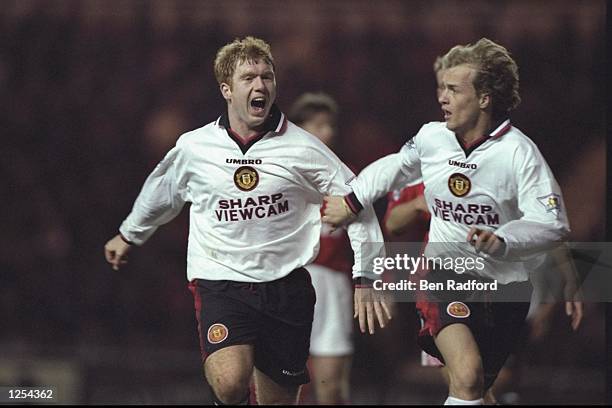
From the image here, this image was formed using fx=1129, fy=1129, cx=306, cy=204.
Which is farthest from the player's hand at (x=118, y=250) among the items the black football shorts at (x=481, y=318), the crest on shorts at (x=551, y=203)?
the crest on shorts at (x=551, y=203)

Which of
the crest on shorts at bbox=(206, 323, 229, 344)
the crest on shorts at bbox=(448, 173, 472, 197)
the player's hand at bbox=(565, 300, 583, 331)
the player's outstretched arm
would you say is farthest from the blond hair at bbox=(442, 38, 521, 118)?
the crest on shorts at bbox=(206, 323, 229, 344)

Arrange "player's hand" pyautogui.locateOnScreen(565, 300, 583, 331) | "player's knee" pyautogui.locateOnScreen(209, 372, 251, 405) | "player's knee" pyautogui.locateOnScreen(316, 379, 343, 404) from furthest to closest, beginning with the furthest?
"player's knee" pyautogui.locateOnScreen(316, 379, 343, 404) < "player's hand" pyautogui.locateOnScreen(565, 300, 583, 331) < "player's knee" pyautogui.locateOnScreen(209, 372, 251, 405)

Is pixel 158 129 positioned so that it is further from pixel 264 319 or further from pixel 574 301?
pixel 574 301

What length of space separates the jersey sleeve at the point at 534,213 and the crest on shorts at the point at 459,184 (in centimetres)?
18

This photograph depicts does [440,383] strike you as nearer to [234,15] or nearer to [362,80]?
[362,80]

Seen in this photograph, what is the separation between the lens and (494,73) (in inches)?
159

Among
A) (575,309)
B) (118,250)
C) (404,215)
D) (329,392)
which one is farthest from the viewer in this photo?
(329,392)

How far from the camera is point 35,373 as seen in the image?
5.50 meters

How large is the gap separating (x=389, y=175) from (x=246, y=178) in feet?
1.69

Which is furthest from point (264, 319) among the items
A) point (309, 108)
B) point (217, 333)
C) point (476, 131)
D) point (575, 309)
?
point (309, 108)

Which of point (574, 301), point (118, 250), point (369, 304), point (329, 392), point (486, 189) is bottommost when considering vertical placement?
point (329, 392)

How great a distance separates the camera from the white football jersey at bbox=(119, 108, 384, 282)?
159 inches

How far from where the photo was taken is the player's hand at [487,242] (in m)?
3.68

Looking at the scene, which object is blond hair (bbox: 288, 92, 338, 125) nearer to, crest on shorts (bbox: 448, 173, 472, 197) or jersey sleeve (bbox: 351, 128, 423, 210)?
jersey sleeve (bbox: 351, 128, 423, 210)
